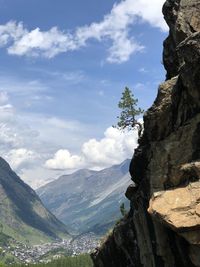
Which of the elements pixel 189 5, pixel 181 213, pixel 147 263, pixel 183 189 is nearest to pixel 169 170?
pixel 183 189

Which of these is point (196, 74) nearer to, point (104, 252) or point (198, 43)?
point (198, 43)

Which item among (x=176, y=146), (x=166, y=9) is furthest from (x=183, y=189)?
(x=166, y=9)

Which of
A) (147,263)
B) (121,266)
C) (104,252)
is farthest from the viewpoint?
(104,252)

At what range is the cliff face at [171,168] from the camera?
149ft

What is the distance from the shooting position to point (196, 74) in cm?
4994

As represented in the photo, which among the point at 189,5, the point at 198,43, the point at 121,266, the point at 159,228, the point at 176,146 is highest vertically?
the point at 189,5

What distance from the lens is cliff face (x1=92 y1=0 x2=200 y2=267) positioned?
45.4m

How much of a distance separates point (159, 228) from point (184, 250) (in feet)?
16.7

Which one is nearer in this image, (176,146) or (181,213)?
(181,213)

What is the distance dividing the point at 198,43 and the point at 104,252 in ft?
142

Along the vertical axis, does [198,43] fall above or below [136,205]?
above

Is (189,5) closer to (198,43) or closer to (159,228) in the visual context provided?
(198,43)

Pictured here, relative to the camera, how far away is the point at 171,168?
5272 centimetres

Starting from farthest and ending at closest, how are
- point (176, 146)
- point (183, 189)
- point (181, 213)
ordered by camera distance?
point (176, 146), point (183, 189), point (181, 213)
